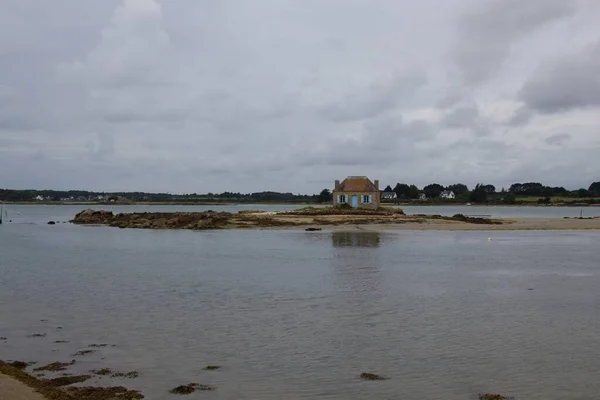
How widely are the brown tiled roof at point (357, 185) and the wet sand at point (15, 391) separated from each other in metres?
63.3

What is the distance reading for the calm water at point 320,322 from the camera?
9742 mm

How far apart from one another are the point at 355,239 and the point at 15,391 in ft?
113

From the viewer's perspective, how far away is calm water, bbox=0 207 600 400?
9.74 metres

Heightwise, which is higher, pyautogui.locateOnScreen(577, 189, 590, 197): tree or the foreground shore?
pyautogui.locateOnScreen(577, 189, 590, 197): tree

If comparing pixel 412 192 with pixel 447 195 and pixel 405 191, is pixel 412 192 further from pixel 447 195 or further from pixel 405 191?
pixel 447 195

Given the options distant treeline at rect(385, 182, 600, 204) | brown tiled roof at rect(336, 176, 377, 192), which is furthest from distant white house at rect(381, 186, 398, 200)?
brown tiled roof at rect(336, 176, 377, 192)

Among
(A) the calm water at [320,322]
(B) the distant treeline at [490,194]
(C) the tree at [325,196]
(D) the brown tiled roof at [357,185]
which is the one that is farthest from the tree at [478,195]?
(A) the calm water at [320,322]

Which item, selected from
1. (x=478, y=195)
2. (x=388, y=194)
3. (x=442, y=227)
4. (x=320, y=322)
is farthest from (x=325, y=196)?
(x=320, y=322)

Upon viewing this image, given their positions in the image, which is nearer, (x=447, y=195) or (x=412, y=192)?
(x=412, y=192)

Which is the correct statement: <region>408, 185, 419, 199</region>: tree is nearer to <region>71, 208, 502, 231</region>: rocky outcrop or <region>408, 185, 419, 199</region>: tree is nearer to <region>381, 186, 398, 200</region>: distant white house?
<region>381, 186, 398, 200</region>: distant white house

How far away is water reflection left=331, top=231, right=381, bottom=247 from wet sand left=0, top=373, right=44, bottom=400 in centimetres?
2914

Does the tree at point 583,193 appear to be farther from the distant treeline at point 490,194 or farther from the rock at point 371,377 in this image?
the rock at point 371,377

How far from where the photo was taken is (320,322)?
46.7ft

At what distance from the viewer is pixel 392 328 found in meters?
13.5
